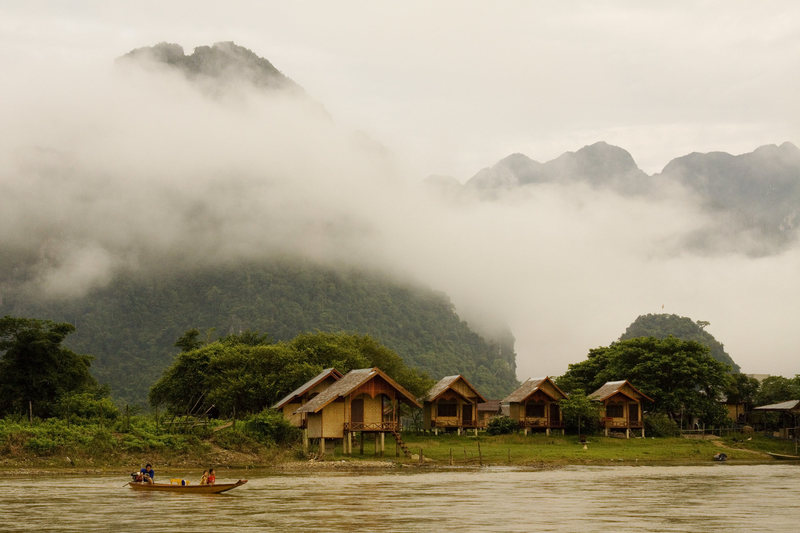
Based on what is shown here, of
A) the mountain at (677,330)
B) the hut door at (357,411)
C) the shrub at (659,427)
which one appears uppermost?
the mountain at (677,330)

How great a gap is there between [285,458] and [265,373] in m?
14.2

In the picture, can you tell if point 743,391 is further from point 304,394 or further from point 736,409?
point 304,394

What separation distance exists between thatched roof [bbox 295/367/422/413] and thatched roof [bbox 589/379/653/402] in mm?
22215

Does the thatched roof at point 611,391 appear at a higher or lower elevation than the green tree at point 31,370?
lower

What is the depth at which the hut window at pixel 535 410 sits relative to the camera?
75.9 m

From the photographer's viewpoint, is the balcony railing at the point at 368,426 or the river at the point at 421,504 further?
the balcony railing at the point at 368,426

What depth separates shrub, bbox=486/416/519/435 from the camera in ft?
239

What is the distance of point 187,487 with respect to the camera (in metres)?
37.8

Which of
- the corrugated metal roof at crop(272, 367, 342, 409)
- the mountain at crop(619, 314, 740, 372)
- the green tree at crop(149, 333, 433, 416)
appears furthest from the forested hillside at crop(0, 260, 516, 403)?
the corrugated metal roof at crop(272, 367, 342, 409)

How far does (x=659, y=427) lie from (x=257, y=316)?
87.8 meters

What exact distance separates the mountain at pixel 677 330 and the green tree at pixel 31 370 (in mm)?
95231

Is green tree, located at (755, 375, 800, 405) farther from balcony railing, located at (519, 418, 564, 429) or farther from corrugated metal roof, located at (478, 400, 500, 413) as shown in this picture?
corrugated metal roof, located at (478, 400, 500, 413)

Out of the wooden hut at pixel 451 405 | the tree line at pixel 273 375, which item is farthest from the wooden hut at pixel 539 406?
the wooden hut at pixel 451 405

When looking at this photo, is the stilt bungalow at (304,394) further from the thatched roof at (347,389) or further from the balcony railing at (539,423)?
the balcony railing at (539,423)
